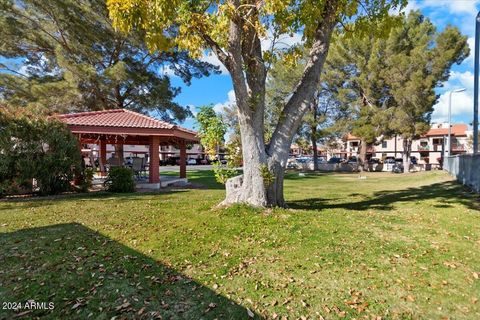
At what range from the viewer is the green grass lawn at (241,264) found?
3092mm

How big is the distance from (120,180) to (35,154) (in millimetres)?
2605

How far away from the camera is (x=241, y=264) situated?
4102 mm

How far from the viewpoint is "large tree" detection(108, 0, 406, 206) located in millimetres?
5691

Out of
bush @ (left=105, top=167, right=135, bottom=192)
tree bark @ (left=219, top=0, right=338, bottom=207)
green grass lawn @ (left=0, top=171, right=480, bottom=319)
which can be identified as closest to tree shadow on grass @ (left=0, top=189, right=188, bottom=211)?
bush @ (left=105, top=167, right=135, bottom=192)

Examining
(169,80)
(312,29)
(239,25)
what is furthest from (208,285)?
(169,80)

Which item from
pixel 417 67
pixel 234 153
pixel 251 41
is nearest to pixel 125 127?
pixel 234 153

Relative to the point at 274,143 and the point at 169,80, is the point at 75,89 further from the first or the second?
the point at 274,143

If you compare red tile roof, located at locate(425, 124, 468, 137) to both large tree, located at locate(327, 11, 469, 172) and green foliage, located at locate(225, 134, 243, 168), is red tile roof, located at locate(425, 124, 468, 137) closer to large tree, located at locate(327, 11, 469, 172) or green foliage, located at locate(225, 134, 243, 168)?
large tree, located at locate(327, 11, 469, 172)

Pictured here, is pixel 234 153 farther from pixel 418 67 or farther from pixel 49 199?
pixel 418 67

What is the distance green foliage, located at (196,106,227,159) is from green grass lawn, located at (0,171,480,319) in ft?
4.96

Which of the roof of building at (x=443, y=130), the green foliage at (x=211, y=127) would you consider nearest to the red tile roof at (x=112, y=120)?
the green foliage at (x=211, y=127)

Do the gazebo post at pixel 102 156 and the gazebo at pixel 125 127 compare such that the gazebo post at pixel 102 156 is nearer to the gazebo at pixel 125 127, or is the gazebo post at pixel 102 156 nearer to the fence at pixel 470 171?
the gazebo at pixel 125 127

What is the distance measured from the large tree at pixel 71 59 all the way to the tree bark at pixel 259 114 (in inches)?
405

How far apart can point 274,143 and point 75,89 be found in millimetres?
13218
